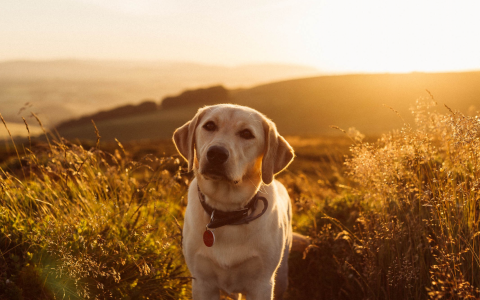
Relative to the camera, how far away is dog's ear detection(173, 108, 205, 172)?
133 inches

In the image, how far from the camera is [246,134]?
128 inches

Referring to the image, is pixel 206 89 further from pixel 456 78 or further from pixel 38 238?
pixel 38 238

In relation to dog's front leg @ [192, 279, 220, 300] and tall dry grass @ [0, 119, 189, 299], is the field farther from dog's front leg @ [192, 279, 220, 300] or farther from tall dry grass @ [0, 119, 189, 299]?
dog's front leg @ [192, 279, 220, 300]

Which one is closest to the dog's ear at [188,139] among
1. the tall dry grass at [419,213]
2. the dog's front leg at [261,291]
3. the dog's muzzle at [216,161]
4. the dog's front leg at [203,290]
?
the dog's muzzle at [216,161]

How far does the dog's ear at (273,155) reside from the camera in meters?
3.28

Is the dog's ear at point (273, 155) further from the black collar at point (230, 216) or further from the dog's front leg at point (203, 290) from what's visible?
the dog's front leg at point (203, 290)

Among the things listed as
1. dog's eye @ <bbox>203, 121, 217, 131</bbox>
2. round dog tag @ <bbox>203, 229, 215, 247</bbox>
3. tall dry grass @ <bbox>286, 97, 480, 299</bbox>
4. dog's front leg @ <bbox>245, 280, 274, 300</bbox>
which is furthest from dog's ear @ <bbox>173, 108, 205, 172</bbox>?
tall dry grass @ <bbox>286, 97, 480, 299</bbox>

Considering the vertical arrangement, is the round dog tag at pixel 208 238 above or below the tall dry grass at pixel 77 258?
above

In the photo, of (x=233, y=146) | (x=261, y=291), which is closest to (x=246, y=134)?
(x=233, y=146)

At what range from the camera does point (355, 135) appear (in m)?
4.21

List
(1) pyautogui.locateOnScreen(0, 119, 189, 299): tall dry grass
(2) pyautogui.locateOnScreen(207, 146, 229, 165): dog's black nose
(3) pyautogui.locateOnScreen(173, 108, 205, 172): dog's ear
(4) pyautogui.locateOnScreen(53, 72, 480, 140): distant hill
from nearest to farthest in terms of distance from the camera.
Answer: (2) pyautogui.locateOnScreen(207, 146, 229, 165): dog's black nose < (1) pyautogui.locateOnScreen(0, 119, 189, 299): tall dry grass < (3) pyautogui.locateOnScreen(173, 108, 205, 172): dog's ear < (4) pyautogui.locateOnScreen(53, 72, 480, 140): distant hill

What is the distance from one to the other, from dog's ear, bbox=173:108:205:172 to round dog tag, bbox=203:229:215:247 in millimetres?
596

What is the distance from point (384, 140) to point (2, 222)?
393 centimetres

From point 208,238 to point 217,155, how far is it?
754mm
